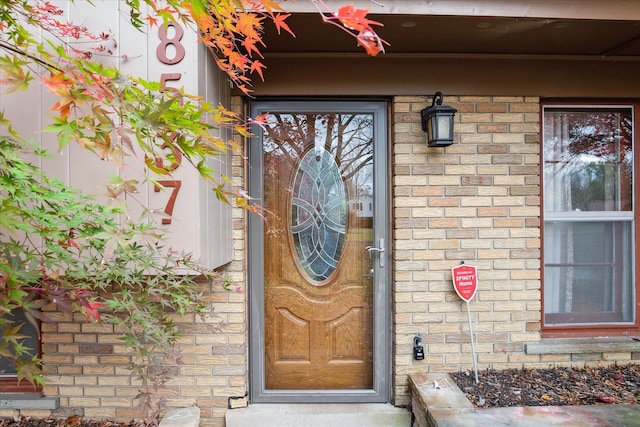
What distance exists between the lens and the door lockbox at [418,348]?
251 centimetres

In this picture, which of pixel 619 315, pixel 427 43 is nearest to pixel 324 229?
pixel 427 43

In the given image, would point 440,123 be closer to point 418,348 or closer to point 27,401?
point 418,348

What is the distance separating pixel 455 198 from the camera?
101 inches

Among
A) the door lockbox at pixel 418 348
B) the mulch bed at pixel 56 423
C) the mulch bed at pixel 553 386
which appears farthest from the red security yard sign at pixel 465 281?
the mulch bed at pixel 56 423

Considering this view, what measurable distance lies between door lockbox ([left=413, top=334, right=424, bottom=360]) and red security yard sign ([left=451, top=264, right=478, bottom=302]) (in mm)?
416

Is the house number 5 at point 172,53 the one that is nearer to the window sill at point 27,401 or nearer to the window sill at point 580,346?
the window sill at point 27,401

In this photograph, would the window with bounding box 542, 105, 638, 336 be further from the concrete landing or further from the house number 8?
the house number 8

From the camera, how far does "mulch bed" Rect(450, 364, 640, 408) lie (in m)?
2.19

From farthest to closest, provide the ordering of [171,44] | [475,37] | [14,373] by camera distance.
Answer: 1. [14,373]
2. [475,37]
3. [171,44]

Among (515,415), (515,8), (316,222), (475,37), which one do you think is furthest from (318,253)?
(515,8)

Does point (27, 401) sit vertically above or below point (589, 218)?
below

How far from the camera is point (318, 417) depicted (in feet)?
8.02

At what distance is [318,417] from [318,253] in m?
1.09

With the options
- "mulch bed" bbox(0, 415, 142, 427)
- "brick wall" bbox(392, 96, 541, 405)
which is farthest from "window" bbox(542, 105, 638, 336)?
"mulch bed" bbox(0, 415, 142, 427)
